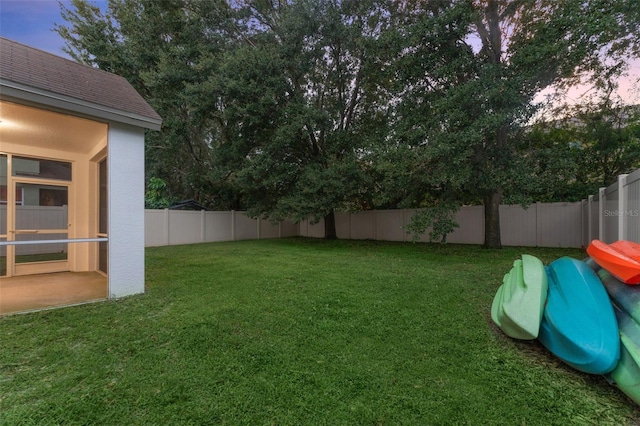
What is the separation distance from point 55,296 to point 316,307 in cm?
374

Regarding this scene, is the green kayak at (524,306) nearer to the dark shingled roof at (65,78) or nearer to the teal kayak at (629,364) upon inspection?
the teal kayak at (629,364)

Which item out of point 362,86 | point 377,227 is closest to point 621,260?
point 362,86

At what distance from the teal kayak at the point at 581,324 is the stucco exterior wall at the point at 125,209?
16.5 ft

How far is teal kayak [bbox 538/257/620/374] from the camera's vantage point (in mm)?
2096

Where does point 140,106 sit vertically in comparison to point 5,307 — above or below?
above

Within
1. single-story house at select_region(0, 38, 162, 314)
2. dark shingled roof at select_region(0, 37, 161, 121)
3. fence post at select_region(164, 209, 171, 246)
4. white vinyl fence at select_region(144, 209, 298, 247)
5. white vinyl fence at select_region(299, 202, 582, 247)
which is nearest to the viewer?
dark shingled roof at select_region(0, 37, 161, 121)

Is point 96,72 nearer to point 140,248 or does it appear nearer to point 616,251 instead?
point 140,248

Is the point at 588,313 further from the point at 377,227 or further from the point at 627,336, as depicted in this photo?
the point at 377,227

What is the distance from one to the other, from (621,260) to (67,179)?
324 inches

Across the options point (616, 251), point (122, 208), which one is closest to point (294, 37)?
point (122, 208)

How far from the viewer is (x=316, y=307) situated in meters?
3.79

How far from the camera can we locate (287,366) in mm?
2396

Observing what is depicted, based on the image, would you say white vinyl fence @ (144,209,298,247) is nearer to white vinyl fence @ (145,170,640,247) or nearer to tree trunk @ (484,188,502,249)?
white vinyl fence @ (145,170,640,247)

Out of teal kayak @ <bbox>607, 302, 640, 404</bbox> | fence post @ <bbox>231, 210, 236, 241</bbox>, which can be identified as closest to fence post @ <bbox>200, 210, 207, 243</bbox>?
fence post @ <bbox>231, 210, 236, 241</bbox>
